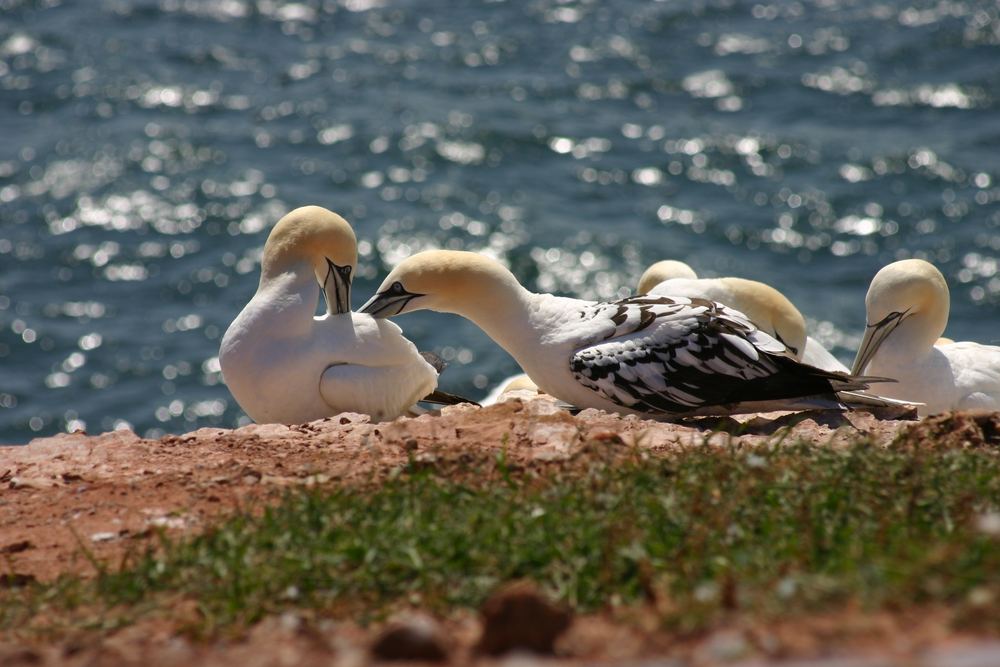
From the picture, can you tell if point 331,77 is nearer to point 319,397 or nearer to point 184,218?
point 184,218

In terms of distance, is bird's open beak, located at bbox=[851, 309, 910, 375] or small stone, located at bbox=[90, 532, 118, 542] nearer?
small stone, located at bbox=[90, 532, 118, 542]

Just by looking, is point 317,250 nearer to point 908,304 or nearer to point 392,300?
point 392,300

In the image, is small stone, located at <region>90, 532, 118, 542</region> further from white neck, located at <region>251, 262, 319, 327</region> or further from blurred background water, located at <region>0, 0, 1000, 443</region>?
blurred background water, located at <region>0, 0, 1000, 443</region>

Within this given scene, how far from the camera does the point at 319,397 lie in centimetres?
735

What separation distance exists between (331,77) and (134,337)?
621 cm

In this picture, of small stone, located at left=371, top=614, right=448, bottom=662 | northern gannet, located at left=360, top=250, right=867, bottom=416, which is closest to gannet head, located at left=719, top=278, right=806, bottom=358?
northern gannet, located at left=360, top=250, right=867, bottom=416

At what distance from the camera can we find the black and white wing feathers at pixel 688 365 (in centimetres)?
692

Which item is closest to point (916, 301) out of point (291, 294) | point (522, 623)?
point (291, 294)

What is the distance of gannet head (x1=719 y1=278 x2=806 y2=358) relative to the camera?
345 inches

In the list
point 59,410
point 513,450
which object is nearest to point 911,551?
point 513,450

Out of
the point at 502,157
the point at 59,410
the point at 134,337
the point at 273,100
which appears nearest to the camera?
the point at 59,410

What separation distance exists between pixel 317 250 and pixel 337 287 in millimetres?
237

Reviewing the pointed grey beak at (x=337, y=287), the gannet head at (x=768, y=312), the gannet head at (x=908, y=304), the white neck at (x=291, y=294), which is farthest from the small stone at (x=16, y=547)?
the gannet head at (x=908, y=304)

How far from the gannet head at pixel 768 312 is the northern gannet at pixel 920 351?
0.42 meters
